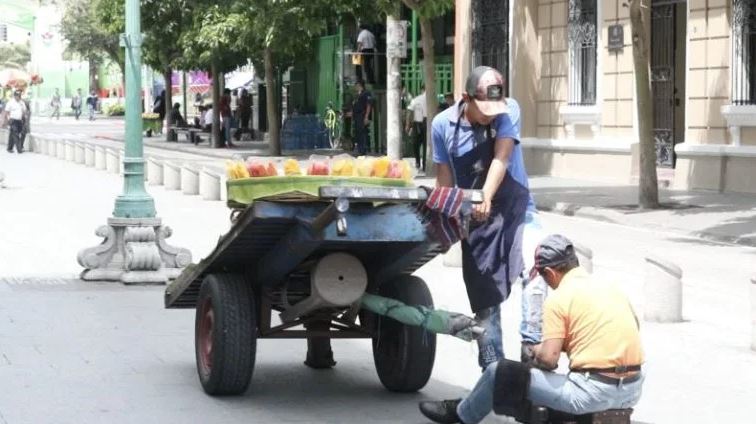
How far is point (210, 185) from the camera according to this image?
936 inches

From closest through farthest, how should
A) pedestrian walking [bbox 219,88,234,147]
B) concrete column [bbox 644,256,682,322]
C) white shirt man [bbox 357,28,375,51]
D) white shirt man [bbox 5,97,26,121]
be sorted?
concrete column [bbox 644,256,682,322], white shirt man [bbox 357,28,375,51], white shirt man [bbox 5,97,26,121], pedestrian walking [bbox 219,88,234,147]

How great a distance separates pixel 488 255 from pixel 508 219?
22cm

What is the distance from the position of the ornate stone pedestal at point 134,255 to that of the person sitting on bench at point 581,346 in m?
7.16

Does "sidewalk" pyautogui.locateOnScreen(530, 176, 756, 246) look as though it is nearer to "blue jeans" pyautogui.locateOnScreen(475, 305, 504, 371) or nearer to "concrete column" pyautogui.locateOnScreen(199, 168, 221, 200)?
"concrete column" pyautogui.locateOnScreen(199, 168, 221, 200)

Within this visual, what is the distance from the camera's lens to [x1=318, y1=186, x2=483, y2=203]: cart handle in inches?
289

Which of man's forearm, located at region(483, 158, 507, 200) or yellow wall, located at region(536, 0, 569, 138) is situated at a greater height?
yellow wall, located at region(536, 0, 569, 138)

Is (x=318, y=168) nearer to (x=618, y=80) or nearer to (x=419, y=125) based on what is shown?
(x=618, y=80)

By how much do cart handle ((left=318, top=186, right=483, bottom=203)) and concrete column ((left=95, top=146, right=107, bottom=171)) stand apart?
26.6m

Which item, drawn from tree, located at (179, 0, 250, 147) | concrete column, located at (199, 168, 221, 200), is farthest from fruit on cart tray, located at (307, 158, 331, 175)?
tree, located at (179, 0, 250, 147)

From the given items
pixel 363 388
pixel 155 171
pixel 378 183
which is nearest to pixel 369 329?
pixel 363 388

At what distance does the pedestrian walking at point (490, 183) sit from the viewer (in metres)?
7.71

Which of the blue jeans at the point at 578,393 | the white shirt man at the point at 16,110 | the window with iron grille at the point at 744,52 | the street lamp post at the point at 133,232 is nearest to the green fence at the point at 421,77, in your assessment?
the white shirt man at the point at 16,110

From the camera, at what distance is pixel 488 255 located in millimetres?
7777

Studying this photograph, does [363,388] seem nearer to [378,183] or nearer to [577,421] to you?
[378,183]
